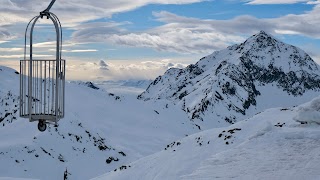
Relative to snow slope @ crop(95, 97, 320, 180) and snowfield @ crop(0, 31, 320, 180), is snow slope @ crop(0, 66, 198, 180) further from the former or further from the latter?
snow slope @ crop(95, 97, 320, 180)

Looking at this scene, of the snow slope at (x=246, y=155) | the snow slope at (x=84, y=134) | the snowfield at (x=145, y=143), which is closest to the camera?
the snow slope at (x=246, y=155)

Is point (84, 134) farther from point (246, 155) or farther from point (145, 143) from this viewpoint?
point (246, 155)

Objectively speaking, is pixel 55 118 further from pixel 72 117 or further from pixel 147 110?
pixel 147 110

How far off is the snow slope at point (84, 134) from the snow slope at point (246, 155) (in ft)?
45.7

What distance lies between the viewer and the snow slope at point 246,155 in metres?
14.8

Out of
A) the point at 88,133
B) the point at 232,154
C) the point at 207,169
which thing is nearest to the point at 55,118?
the point at 207,169

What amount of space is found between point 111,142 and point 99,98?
15110 mm

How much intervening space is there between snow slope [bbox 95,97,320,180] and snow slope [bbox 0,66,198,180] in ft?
45.7

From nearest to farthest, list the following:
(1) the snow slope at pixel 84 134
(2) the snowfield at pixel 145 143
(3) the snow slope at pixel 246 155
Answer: (3) the snow slope at pixel 246 155 → (2) the snowfield at pixel 145 143 → (1) the snow slope at pixel 84 134

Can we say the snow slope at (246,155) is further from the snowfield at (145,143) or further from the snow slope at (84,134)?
the snow slope at (84,134)

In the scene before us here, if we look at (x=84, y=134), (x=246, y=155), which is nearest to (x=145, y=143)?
(x=84, y=134)

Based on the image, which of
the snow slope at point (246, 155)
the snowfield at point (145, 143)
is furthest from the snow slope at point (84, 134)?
the snow slope at point (246, 155)

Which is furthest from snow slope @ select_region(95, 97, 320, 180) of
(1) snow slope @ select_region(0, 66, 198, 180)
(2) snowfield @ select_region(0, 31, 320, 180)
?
(1) snow slope @ select_region(0, 66, 198, 180)

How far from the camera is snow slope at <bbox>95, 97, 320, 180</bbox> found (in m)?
14.8
